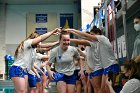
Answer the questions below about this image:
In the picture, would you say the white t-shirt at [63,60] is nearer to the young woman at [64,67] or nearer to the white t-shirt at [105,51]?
the young woman at [64,67]

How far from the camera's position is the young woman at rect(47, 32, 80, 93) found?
514cm

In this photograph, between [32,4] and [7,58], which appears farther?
[32,4]

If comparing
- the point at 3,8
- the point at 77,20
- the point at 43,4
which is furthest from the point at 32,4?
the point at 77,20

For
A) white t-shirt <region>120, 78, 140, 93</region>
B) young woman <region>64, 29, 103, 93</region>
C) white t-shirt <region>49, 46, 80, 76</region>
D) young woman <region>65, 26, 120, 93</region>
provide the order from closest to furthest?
white t-shirt <region>120, 78, 140, 93</region> < young woman <region>65, 26, 120, 93</region> < young woman <region>64, 29, 103, 93</region> < white t-shirt <region>49, 46, 80, 76</region>

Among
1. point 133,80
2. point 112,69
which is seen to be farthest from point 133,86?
point 112,69

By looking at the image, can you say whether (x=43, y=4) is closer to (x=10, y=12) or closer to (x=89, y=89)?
(x=10, y=12)

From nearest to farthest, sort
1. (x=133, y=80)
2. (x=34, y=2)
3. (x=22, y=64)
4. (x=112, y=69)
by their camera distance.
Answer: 1. (x=133, y=80)
2. (x=112, y=69)
3. (x=22, y=64)
4. (x=34, y=2)

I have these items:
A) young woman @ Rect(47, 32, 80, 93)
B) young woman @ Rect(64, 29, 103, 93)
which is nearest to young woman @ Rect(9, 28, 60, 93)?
young woman @ Rect(47, 32, 80, 93)

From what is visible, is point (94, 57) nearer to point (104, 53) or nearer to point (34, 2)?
point (104, 53)

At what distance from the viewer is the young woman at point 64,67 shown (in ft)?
16.9

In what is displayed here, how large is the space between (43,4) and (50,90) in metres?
8.35

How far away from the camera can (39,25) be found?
1634 cm

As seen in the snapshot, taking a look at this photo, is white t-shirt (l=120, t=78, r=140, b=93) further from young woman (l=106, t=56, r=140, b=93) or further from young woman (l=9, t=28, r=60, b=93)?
young woman (l=9, t=28, r=60, b=93)

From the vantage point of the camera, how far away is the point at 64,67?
17.4 ft
